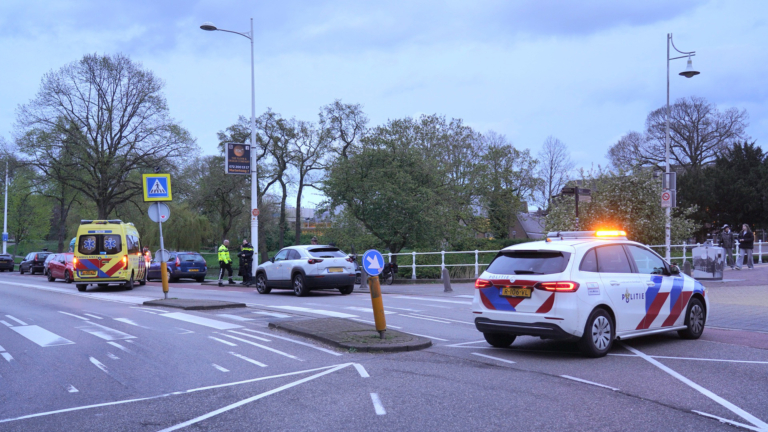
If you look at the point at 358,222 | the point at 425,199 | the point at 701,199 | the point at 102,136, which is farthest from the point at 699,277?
the point at 102,136

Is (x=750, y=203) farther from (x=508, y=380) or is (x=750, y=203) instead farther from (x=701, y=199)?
(x=508, y=380)

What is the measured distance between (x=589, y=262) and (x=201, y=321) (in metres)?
7.31

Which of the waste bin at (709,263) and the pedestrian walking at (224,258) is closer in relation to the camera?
the waste bin at (709,263)

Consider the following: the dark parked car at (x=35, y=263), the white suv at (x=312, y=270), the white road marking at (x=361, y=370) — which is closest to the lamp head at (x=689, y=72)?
the white suv at (x=312, y=270)

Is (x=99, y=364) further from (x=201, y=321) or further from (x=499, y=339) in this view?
(x=499, y=339)

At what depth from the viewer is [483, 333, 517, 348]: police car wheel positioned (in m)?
8.83

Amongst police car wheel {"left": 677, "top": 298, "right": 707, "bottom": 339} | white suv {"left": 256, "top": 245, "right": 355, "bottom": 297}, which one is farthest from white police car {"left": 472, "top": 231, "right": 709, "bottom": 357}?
white suv {"left": 256, "top": 245, "right": 355, "bottom": 297}

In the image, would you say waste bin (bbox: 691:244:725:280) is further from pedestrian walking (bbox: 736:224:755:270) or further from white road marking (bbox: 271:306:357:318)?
white road marking (bbox: 271:306:357:318)

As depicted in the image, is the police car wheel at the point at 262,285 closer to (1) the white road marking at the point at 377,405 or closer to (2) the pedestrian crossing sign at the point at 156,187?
(2) the pedestrian crossing sign at the point at 156,187

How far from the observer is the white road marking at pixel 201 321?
37.0 feet

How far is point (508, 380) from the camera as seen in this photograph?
22.0ft

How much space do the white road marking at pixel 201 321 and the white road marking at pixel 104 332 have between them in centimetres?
146

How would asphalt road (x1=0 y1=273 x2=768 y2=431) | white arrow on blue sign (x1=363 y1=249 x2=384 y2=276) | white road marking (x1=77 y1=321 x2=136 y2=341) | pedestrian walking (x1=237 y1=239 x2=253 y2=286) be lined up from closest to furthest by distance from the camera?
1. asphalt road (x1=0 y1=273 x2=768 y2=431)
2. white arrow on blue sign (x1=363 y1=249 x2=384 y2=276)
3. white road marking (x1=77 y1=321 x2=136 y2=341)
4. pedestrian walking (x1=237 y1=239 x2=253 y2=286)

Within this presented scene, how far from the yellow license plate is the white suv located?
35.9 ft
